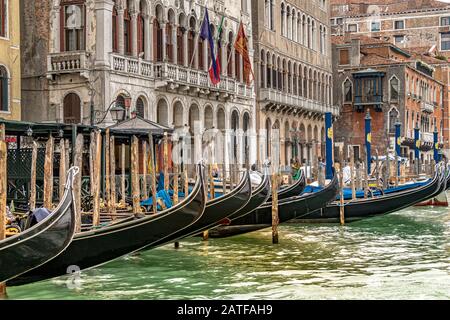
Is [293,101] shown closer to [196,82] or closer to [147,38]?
[196,82]

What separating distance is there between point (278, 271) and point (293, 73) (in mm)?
15817


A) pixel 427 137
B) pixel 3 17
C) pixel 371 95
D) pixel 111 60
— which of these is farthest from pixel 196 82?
pixel 427 137

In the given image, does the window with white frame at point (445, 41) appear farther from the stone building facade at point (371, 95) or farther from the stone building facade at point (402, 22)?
the stone building facade at point (371, 95)

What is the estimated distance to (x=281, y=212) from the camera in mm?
10906

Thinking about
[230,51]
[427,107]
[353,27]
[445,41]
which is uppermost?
[353,27]

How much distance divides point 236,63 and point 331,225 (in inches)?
308

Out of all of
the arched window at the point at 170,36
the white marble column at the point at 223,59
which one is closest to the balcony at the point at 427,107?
the white marble column at the point at 223,59

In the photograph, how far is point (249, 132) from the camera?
2038 cm

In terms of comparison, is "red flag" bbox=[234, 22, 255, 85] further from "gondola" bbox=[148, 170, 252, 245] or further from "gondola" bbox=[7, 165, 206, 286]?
"gondola" bbox=[7, 165, 206, 286]

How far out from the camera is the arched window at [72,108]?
14.3 metres

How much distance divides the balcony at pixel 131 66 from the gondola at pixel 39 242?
8.47m

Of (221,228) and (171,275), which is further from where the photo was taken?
(221,228)
